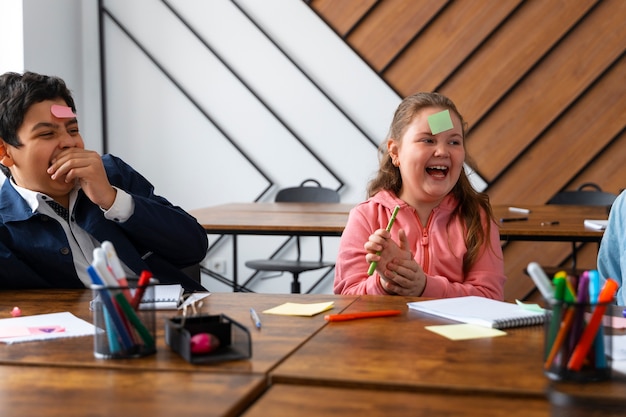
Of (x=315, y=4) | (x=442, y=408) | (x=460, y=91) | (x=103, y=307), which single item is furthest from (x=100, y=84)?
(x=442, y=408)

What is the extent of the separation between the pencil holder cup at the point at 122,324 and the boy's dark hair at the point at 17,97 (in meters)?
0.96

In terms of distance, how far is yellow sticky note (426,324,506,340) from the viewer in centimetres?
131

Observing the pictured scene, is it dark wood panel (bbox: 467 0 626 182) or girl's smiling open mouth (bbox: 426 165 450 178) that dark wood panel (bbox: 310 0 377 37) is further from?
girl's smiling open mouth (bbox: 426 165 450 178)

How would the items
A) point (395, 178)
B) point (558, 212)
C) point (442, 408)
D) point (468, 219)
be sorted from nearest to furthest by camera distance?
point (442, 408) < point (468, 219) < point (395, 178) < point (558, 212)

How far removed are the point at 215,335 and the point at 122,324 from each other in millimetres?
139

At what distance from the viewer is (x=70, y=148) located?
1.96m

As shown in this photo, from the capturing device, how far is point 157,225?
6.55ft

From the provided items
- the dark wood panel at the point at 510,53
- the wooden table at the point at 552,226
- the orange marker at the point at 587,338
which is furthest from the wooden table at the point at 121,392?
the dark wood panel at the point at 510,53

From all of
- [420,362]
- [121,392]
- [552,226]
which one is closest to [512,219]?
[552,226]

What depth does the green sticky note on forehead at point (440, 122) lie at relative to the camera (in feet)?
6.63

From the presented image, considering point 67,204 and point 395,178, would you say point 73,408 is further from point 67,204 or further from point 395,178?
point 395,178

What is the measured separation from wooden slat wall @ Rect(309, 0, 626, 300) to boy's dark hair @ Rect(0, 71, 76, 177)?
3.35 m

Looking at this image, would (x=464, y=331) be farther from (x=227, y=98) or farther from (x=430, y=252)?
(x=227, y=98)

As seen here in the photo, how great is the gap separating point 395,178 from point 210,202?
3143 millimetres
